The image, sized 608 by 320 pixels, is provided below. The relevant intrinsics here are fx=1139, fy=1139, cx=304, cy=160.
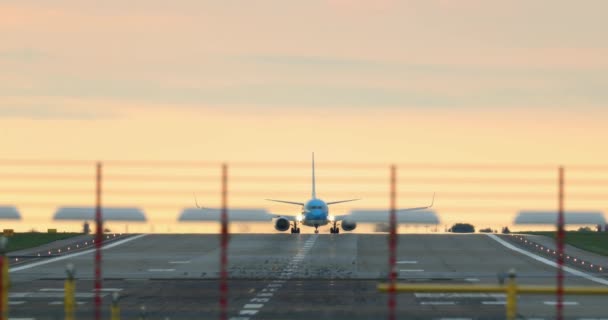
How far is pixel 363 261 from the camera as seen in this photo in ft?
215

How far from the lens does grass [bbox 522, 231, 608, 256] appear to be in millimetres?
82250

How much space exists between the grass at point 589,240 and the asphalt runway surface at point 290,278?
22.8 ft

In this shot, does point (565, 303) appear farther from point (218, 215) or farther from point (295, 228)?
point (295, 228)

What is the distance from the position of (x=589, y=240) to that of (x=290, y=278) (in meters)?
48.8

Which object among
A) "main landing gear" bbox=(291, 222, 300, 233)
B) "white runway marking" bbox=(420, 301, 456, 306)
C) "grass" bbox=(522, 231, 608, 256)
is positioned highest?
"main landing gear" bbox=(291, 222, 300, 233)

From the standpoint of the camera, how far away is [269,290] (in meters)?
45.2

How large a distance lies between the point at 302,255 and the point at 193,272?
14436mm

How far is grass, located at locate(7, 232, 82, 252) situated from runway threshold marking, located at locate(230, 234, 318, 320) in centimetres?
2236

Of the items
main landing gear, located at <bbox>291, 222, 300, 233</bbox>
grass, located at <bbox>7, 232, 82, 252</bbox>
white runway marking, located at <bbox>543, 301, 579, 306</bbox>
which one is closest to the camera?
white runway marking, located at <bbox>543, 301, 579, 306</bbox>

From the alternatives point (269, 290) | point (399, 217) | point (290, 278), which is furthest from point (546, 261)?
point (399, 217)

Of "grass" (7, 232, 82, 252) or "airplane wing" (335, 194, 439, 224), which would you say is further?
"grass" (7, 232, 82, 252)

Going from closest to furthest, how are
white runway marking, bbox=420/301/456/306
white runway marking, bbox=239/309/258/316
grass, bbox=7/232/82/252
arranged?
white runway marking, bbox=239/309/258/316 < white runway marking, bbox=420/301/456/306 < grass, bbox=7/232/82/252

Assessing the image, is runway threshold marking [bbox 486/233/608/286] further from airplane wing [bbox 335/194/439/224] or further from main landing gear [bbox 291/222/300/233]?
airplane wing [bbox 335/194/439/224]

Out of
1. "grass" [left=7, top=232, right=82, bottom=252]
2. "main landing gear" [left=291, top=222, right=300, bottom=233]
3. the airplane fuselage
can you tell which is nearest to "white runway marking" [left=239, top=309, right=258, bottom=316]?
"grass" [left=7, top=232, right=82, bottom=252]
